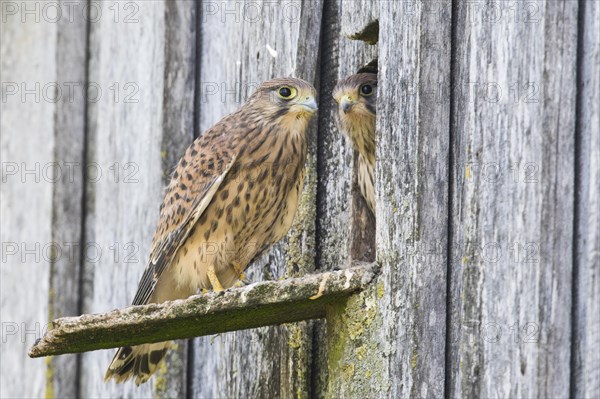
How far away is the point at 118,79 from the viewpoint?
5258mm

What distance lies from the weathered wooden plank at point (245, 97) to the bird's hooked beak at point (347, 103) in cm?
24

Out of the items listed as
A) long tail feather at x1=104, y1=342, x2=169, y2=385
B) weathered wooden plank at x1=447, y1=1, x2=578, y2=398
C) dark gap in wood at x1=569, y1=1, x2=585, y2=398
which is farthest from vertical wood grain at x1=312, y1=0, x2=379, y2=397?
dark gap in wood at x1=569, y1=1, x2=585, y2=398

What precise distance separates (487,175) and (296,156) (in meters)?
1.38

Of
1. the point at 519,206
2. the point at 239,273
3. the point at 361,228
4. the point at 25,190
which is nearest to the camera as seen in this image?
the point at 519,206

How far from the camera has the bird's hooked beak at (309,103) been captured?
425 cm

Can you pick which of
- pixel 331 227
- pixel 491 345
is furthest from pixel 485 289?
pixel 331 227

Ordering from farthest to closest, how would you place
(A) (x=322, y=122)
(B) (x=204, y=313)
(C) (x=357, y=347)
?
(A) (x=322, y=122) < (C) (x=357, y=347) < (B) (x=204, y=313)

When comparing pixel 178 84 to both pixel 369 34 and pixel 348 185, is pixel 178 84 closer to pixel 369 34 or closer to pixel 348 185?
pixel 348 185

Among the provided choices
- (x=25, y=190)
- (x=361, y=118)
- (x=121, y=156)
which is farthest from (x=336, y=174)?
(x=25, y=190)

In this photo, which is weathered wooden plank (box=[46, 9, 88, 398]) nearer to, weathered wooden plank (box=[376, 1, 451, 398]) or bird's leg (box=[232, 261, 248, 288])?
bird's leg (box=[232, 261, 248, 288])

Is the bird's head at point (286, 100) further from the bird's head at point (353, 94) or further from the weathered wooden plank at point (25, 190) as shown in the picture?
the weathered wooden plank at point (25, 190)

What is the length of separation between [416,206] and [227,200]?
1.25m

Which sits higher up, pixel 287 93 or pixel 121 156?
pixel 287 93

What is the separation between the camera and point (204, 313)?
11.3 ft
